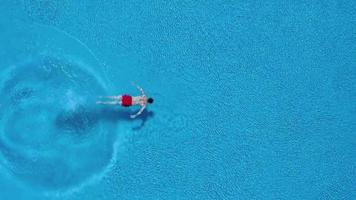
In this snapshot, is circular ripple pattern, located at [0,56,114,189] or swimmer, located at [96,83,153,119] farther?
circular ripple pattern, located at [0,56,114,189]

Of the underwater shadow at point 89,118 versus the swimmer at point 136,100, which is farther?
the underwater shadow at point 89,118

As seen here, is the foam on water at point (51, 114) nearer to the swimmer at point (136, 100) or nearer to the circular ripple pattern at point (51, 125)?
the circular ripple pattern at point (51, 125)

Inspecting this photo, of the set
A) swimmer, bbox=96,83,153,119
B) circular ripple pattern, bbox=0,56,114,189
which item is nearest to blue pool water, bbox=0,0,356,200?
circular ripple pattern, bbox=0,56,114,189

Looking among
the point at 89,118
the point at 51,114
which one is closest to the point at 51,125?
the point at 51,114

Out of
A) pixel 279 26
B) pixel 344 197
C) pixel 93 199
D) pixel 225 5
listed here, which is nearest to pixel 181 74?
pixel 225 5

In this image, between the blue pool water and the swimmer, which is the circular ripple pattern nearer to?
the blue pool water

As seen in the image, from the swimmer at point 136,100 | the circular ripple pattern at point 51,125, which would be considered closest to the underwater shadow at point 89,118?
the circular ripple pattern at point 51,125

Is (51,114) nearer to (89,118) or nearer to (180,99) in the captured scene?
(89,118)
